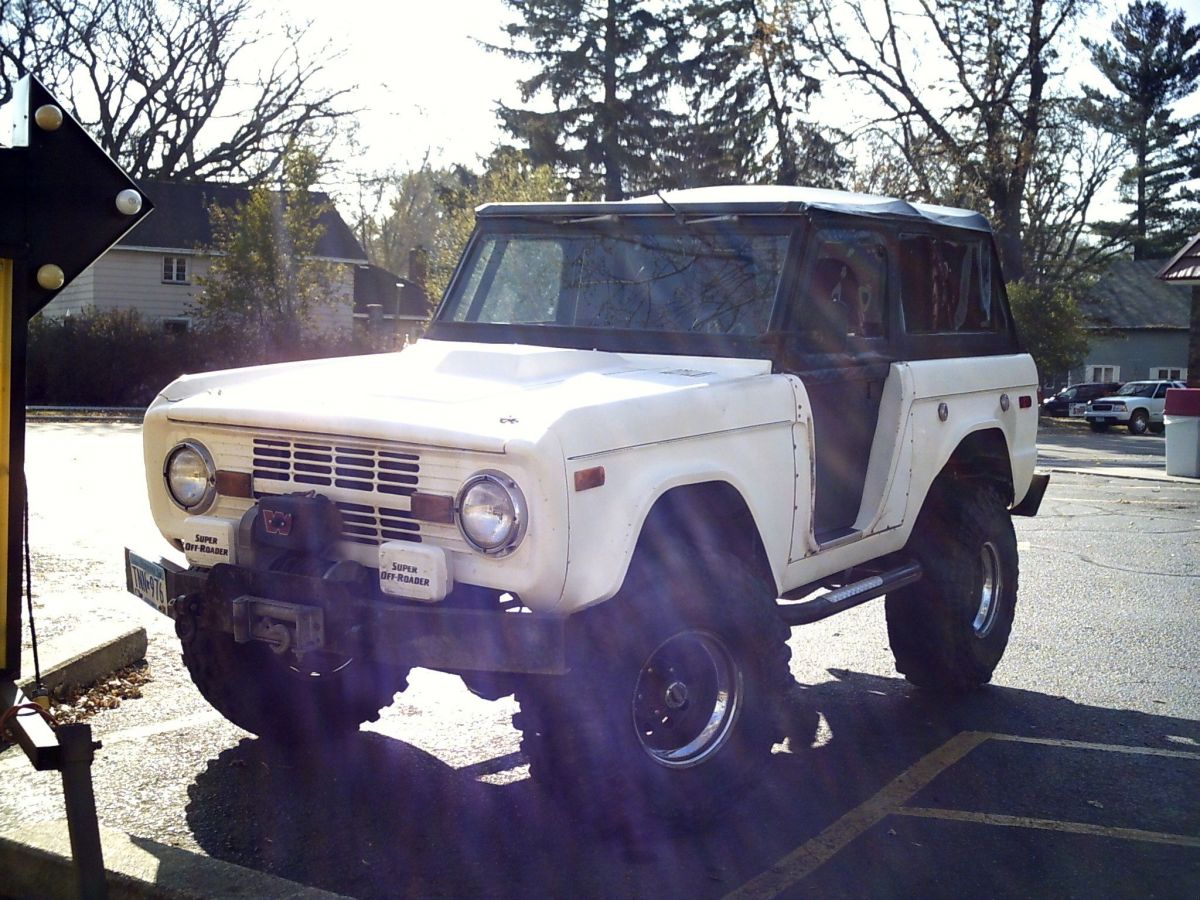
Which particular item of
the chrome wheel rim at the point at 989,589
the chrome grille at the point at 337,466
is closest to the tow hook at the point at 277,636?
the chrome grille at the point at 337,466

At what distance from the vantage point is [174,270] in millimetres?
44156

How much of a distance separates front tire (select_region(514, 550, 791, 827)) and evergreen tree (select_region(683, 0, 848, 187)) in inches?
1270

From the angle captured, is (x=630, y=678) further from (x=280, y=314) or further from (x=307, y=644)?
(x=280, y=314)

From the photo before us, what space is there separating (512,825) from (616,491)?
131 cm

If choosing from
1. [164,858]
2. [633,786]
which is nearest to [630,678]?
[633,786]

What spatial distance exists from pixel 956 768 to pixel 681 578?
1.80 m

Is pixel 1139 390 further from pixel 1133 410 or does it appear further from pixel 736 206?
pixel 736 206

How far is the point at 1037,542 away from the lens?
38.5 ft

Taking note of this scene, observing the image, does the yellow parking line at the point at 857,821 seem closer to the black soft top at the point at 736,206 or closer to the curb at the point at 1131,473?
the black soft top at the point at 736,206

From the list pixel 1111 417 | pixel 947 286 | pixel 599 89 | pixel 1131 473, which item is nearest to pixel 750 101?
pixel 599 89

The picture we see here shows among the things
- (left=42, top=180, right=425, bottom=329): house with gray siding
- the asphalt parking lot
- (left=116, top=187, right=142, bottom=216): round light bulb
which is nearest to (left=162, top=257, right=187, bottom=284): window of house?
(left=42, top=180, right=425, bottom=329): house with gray siding

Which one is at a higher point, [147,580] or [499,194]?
[499,194]

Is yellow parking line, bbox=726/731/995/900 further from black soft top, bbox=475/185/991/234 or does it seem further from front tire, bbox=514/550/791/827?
black soft top, bbox=475/185/991/234

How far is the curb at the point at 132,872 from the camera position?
3.70m
